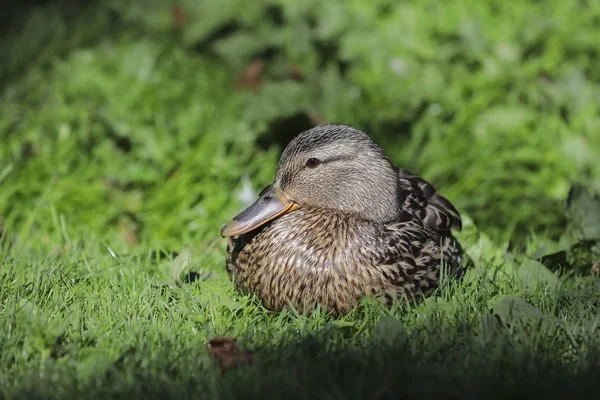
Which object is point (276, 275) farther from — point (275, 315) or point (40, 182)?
point (40, 182)

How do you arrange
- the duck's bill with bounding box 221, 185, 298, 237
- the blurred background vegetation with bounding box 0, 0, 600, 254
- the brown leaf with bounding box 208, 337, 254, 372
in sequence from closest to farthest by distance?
the brown leaf with bounding box 208, 337, 254, 372 → the duck's bill with bounding box 221, 185, 298, 237 → the blurred background vegetation with bounding box 0, 0, 600, 254

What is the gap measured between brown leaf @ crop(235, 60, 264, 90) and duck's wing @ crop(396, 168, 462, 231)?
96.0 inches

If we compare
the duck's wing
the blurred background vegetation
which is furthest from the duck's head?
the blurred background vegetation

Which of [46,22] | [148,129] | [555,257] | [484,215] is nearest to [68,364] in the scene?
[555,257]

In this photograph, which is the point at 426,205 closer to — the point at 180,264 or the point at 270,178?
the point at 180,264

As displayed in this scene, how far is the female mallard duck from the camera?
368 cm

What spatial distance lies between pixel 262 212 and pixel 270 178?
6.14 feet

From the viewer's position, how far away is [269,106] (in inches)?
233

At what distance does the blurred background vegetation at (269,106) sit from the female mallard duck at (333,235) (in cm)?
109

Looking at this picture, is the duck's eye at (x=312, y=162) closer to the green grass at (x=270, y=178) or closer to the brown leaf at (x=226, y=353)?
the green grass at (x=270, y=178)

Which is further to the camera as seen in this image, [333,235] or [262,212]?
[262,212]

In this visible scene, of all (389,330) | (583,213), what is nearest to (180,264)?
(389,330)

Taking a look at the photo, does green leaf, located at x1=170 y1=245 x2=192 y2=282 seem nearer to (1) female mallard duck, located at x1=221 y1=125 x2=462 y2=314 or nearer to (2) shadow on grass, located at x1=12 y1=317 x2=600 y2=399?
(1) female mallard duck, located at x1=221 y1=125 x2=462 y2=314

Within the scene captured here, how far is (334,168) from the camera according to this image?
396 centimetres
